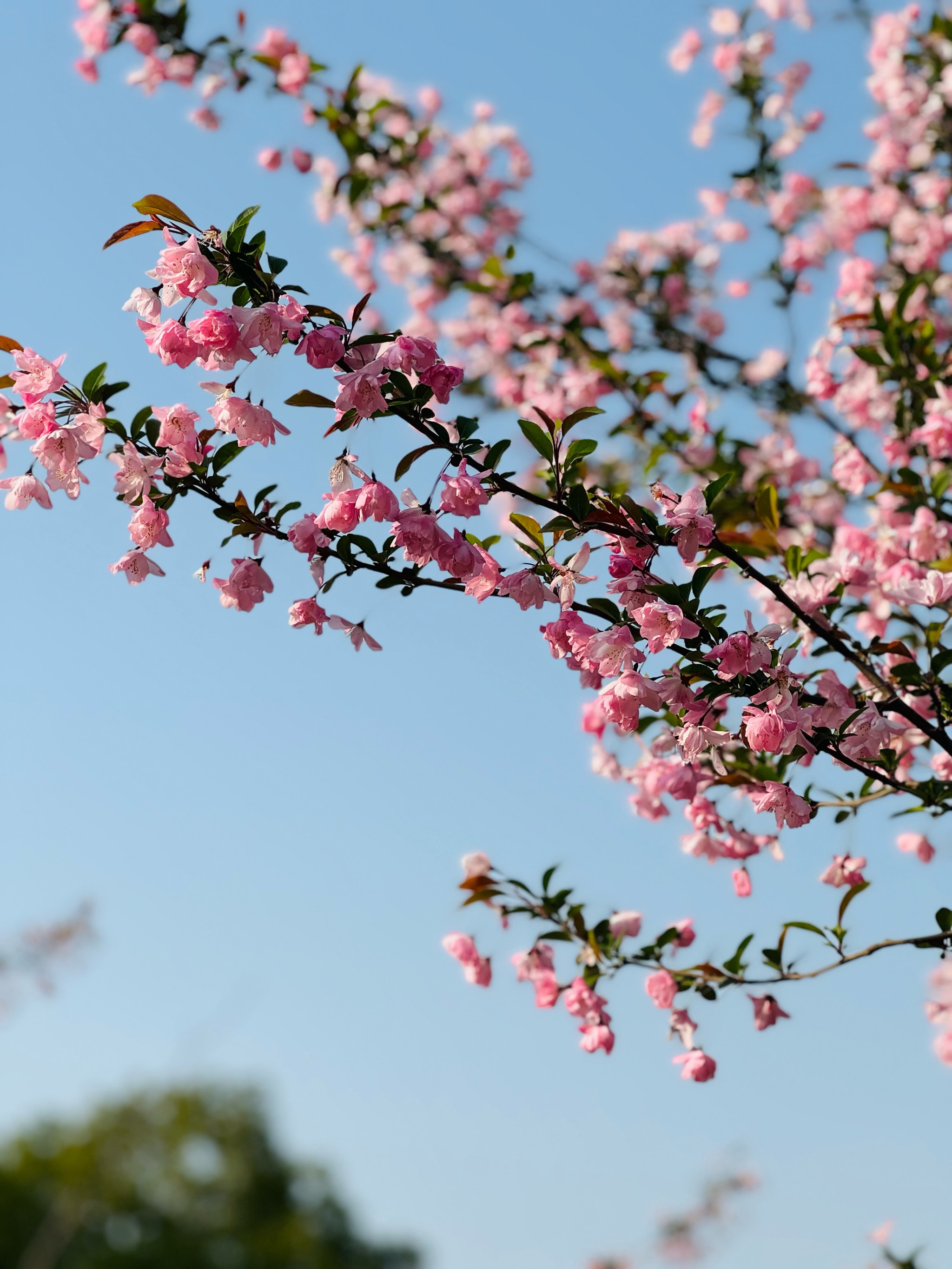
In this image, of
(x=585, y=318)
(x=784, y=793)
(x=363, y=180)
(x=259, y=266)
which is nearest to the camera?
(x=259, y=266)

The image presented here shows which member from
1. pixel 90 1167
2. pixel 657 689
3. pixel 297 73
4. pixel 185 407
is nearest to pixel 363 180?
pixel 297 73

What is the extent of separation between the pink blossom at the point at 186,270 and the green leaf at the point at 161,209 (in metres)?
0.02

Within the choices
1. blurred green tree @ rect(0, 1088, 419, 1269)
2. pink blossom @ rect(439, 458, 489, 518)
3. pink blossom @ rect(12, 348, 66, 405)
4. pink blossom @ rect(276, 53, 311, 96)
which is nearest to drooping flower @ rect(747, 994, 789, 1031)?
pink blossom @ rect(439, 458, 489, 518)

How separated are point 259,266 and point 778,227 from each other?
3.96m

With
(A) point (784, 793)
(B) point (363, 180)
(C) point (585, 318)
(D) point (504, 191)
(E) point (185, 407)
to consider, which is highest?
(D) point (504, 191)

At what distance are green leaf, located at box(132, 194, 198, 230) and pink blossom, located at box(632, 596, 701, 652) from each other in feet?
3.17

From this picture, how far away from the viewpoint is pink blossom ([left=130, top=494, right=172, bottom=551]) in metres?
2.12

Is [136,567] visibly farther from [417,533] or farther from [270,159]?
[270,159]

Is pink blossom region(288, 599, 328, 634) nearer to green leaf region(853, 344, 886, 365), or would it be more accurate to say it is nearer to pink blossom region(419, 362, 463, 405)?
pink blossom region(419, 362, 463, 405)

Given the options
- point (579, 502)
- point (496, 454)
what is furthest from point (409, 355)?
point (579, 502)

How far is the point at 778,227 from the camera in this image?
5.24 meters

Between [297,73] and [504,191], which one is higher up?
[504,191]

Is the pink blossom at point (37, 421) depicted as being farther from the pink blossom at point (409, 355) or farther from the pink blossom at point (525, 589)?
the pink blossom at point (525, 589)

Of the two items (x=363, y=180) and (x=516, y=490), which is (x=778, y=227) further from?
(x=516, y=490)
